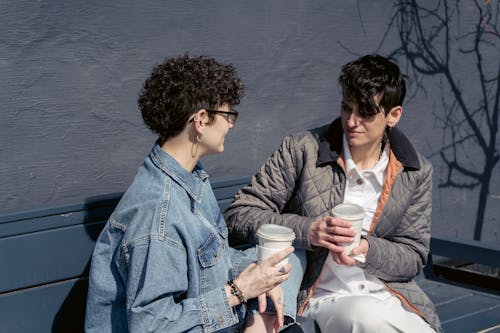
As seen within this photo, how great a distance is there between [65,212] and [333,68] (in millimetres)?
2209

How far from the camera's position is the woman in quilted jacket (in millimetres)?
2867

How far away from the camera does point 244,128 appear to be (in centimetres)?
400

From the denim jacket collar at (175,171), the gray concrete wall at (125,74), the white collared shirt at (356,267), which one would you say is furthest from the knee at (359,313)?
the gray concrete wall at (125,74)

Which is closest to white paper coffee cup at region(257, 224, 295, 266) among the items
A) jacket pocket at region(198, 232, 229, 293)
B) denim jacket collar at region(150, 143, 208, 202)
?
jacket pocket at region(198, 232, 229, 293)

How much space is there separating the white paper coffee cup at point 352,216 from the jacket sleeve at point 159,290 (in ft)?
2.07

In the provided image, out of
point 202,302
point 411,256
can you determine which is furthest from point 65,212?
point 411,256

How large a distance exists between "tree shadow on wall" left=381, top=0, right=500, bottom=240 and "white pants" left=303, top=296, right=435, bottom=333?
2.33 meters

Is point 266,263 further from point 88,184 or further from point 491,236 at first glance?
point 491,236

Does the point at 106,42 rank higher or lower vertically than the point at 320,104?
higher

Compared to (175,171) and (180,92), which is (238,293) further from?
(180,92)

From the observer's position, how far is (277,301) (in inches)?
99.2

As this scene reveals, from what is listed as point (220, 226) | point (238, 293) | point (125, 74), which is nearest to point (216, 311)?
point (238, 293)

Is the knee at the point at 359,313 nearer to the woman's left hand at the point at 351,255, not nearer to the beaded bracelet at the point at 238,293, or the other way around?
the woman's left hand at the point at 351,255

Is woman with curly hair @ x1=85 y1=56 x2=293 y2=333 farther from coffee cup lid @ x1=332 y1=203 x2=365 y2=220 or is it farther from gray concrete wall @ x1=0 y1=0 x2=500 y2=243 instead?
gray concrete wall @ x1=0 y1=0 x2=500 y2=243
